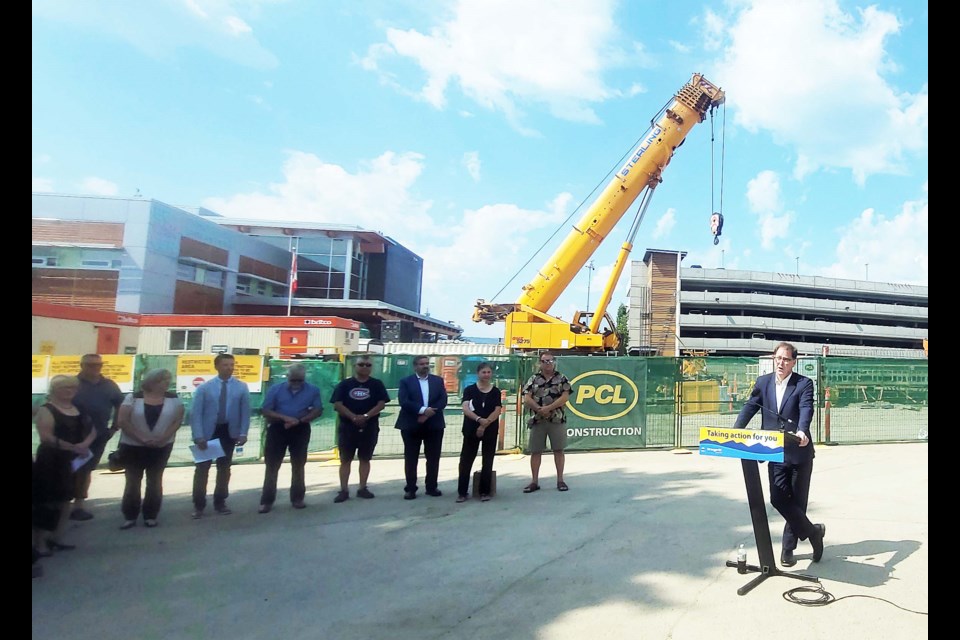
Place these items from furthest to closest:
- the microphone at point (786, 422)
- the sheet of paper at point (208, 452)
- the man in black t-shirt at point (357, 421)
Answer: the man in black t-shirt at point (357, 421), the sheet of paper at point (208, 452), the microphone at point (786, 422)

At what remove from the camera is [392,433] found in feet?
30.6

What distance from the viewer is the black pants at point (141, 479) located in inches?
191

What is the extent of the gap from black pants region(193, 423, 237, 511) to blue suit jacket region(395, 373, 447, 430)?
1956 millimetres

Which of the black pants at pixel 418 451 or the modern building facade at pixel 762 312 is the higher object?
the modern building facade at pixel 762 312

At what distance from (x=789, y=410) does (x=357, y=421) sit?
4504mm

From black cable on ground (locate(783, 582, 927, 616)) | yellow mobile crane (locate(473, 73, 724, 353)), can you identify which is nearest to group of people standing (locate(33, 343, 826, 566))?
black cable on ground (locate(783, 582, 927, 616))

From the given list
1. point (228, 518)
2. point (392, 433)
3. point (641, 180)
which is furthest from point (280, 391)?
point (641, 180)

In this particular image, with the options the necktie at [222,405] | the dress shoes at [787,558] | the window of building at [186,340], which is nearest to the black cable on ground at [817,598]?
the dress shoes at [787,558]

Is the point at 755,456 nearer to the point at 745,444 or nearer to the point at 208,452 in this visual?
the point at 745,444

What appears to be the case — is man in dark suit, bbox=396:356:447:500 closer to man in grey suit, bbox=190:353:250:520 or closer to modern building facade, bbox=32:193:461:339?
man in grey suit, bbox=190:353:250:520

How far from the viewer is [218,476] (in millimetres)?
5449

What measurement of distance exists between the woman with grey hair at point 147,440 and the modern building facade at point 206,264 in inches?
45.0

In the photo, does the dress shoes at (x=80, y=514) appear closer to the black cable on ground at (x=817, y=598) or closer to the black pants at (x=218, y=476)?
the black pants at (x=218, y=476)

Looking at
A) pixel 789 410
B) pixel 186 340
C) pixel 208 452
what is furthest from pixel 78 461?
pixel 186 340
